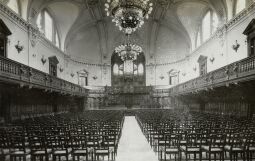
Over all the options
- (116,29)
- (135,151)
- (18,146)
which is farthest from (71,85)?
(18,146)

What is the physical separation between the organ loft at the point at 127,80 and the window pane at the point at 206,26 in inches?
3.5

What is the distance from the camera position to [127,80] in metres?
33.5

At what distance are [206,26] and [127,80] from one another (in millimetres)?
12893

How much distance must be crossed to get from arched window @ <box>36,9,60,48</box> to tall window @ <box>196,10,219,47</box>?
13921 mm

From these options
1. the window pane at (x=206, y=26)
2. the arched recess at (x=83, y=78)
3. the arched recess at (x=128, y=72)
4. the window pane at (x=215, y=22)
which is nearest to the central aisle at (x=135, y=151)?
the window pane at (x=215, y=22)

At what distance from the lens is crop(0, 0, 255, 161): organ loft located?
22.4ft

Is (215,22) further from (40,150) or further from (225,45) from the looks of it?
(40,150)

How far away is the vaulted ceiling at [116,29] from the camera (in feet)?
75.3

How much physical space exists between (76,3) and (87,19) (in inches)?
159

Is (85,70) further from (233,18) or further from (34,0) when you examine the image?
(233,18)

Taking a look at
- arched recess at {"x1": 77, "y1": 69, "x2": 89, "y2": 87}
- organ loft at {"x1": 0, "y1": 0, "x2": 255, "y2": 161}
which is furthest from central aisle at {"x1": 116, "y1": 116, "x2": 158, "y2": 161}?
arched recess at {"x1": 77, "y1": 69, "x2": 89, "y2": 87}

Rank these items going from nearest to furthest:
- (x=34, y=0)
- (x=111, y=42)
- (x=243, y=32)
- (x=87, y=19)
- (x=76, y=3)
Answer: (x=243, y=32) < (x=34, y=0) < (x=76, y=3) < (x=87, y=19) < (x=111, y=42)

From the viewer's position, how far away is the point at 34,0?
61.6 ft

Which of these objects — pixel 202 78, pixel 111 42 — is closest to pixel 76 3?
pixel 111 42
